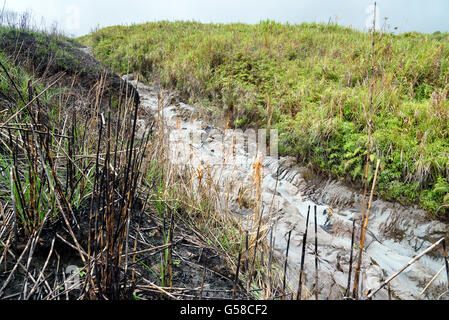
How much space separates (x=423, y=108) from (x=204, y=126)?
12.1ft

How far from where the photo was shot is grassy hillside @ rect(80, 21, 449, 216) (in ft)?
11.3

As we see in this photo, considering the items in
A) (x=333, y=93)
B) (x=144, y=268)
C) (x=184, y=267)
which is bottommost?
(x=184, y=267)

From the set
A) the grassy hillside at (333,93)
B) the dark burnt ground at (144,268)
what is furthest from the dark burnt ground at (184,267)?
the grassy hillside at (333,93)

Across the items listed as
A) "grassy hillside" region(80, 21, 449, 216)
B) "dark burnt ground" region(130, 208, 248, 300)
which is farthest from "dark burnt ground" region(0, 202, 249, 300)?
"grassy hillside" region(80, 21, 449, 216)

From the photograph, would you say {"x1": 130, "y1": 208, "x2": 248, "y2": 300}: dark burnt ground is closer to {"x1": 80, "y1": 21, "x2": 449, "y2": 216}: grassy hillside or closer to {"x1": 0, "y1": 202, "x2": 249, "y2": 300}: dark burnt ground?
{"x1": 0, "y1": 202, "x2": 249, "y2": 300}: dark burnt ground

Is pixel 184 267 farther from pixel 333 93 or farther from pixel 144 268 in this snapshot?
pixel 333 93

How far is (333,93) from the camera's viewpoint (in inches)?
181

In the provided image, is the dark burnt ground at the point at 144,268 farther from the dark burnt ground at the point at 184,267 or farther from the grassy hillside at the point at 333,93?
the grassy hillside at the point at 333,93

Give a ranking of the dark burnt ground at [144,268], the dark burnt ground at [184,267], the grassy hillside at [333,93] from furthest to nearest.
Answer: the grassy hillside at [333,93], the dark burnt ground at [184,267], the dark burnt ground at [144,268]

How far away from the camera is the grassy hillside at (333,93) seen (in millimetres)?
3438

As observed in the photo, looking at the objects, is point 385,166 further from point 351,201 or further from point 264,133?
point 264,133

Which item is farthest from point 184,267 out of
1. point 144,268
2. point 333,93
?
point 333,93

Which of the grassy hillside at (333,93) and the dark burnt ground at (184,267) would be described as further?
the grassy hillside at (333,93)

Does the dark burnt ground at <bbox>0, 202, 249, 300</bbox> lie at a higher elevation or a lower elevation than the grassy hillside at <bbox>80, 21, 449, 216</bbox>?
lower
